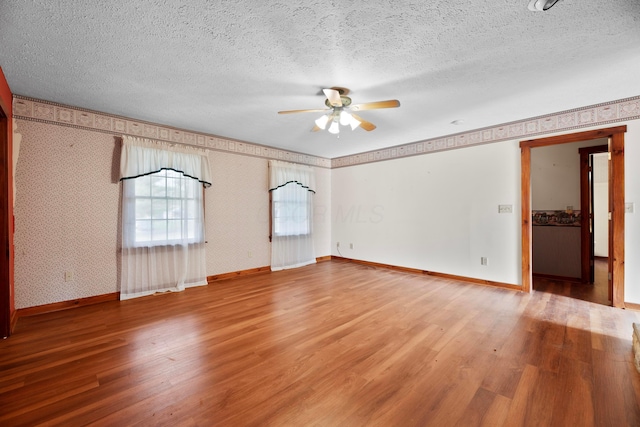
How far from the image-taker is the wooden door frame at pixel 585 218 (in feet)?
14.0

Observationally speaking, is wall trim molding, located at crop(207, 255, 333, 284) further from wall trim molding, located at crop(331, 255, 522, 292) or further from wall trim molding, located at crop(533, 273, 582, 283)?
wall trim molding, located at crop(533, 273, 582, 283)

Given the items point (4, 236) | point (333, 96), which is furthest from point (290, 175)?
point (4, 236)

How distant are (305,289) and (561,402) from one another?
2.89m

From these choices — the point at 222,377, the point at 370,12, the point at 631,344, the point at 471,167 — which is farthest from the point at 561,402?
the point at 471,167

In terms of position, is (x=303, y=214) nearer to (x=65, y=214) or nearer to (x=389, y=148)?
(x=389, y=148)

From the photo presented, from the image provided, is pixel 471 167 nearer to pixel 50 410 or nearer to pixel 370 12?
pixel 370 12

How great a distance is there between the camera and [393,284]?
4.24 meters

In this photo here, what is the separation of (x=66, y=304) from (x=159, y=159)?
2.09 m

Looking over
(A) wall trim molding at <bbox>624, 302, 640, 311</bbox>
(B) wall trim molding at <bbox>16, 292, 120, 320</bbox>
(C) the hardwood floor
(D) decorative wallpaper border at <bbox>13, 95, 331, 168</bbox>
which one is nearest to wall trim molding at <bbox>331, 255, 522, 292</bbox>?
(C) the hardwood floor

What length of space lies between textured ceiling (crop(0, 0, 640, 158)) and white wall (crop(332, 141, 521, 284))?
1.08 meters

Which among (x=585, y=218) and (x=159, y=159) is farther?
(x=585, y=218)

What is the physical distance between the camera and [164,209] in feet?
12.9

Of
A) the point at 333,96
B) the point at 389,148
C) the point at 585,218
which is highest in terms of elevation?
the point at 389,148

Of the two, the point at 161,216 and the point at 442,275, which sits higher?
the point at 161,216
